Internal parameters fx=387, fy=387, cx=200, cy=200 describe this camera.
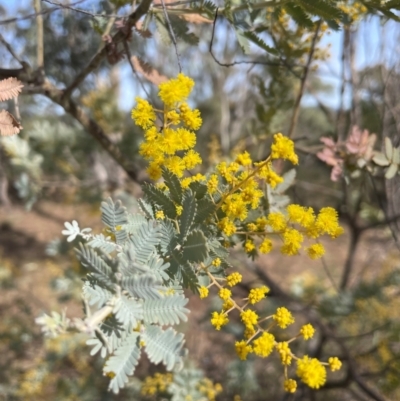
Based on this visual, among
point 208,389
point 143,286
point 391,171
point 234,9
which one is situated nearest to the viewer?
point 143,286

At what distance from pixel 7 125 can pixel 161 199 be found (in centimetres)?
Result: 30

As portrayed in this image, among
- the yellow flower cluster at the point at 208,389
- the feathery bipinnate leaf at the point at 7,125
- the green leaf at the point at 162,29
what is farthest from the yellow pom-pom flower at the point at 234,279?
the yellow flower cluster at the point at 208,389

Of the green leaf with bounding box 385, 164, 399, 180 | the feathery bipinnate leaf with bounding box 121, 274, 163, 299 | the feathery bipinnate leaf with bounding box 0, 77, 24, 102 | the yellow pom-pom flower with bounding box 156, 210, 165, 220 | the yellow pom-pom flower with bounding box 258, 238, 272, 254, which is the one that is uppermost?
the green leaf with bounding box 385, 164, 399, 180

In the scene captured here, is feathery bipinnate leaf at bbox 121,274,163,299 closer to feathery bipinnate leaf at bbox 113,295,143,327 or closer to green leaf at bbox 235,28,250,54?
feathery bipinnate leaf at bbox 113,295,143,327

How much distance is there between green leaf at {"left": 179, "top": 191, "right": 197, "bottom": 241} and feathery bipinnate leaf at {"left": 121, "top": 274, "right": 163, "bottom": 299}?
0.40ft

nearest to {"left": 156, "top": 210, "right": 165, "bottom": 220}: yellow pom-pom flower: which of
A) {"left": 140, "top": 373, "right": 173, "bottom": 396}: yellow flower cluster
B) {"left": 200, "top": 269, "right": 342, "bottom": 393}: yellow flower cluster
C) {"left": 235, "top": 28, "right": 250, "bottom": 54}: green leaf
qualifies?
{"left": 200, "top": 269, "right": 342, "bottom": 393}: yellow flower cluster

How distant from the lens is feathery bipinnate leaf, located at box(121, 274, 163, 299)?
482mm

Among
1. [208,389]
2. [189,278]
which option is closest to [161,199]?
[189,278]

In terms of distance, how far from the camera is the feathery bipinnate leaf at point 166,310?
0.52 metres

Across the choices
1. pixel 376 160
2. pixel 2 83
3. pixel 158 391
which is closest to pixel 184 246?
pixel 2 83

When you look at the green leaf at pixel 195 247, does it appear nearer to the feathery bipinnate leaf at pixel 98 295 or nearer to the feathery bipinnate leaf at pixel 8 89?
the feathery bipinnate leaf at pixel 98 295

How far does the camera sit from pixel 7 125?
666mm

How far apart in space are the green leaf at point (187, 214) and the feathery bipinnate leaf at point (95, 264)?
0.45 feet

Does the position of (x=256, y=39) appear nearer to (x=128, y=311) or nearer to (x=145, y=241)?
(x=145, y=241)
